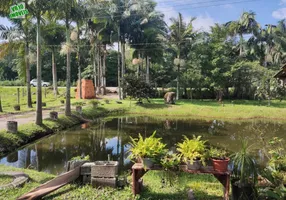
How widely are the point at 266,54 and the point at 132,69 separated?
61.5 feet

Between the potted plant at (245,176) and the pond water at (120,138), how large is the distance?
8.87ft

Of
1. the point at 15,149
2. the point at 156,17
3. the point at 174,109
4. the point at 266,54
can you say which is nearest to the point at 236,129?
A: the point at 174,109

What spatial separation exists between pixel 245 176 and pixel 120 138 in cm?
968

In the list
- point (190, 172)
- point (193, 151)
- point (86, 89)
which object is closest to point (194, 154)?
point (193, 151)

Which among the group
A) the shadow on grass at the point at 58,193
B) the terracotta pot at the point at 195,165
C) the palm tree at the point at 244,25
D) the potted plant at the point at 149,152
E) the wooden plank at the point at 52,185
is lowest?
the shadow on grass at the point at 58,193

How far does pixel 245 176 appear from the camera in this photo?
16.0 feet

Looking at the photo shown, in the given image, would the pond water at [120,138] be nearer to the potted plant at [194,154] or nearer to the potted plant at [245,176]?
the potted plant at [245,176]

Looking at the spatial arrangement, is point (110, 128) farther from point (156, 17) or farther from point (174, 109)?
point (156, 17)

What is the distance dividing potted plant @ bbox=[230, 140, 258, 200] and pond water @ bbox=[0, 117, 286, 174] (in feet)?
8.87

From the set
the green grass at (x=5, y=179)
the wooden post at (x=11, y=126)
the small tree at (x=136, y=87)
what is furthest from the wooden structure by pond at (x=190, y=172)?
the small tree at (x=136, y=87)

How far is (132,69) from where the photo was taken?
4250 cm

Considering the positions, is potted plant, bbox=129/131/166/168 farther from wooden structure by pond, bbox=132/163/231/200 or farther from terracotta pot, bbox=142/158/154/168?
wooden structure by pond, bbox=132/163/231/200

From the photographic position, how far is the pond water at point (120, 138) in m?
10.0

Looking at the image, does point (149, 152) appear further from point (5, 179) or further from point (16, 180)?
point (5, 179)
